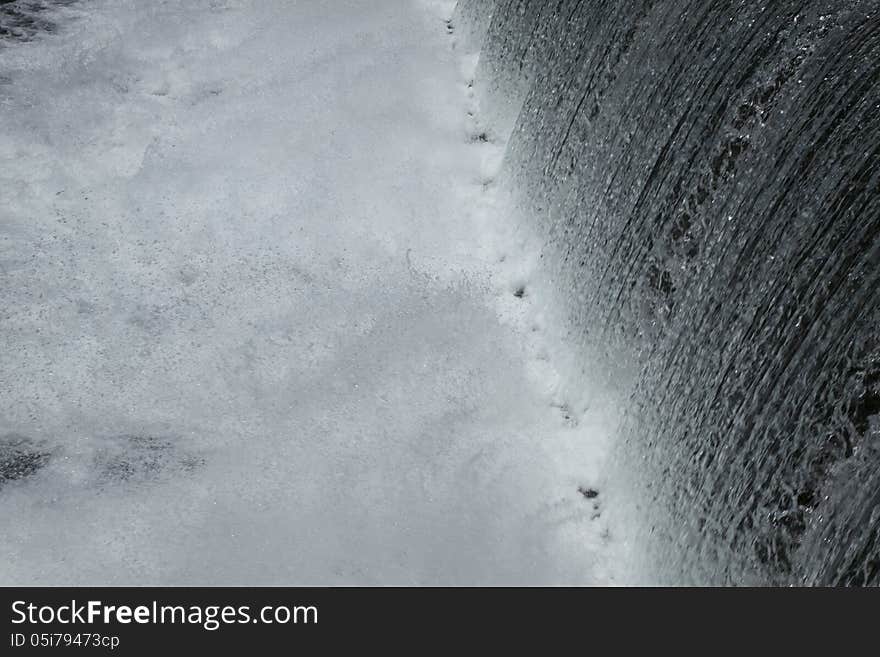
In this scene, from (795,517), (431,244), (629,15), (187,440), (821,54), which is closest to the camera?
(795,517)

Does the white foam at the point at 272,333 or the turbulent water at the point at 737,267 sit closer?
the turbulent water at the point at 737,267

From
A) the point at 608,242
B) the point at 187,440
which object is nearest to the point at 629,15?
the point at 608,242

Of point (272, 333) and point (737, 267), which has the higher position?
point (272, 333)

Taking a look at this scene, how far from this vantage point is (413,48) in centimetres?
587

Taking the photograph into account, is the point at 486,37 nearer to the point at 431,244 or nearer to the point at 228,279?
the point at 431,244

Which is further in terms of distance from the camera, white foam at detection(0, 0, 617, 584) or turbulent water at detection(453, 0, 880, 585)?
white foam at detection(0, 0, 617, 584)

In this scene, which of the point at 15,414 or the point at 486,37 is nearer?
the point at 15,414

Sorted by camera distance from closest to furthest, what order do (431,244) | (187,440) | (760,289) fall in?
(760,289) < (187,440) < (431,244)

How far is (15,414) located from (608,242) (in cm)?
189

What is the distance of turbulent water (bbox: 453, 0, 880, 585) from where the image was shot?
233cm

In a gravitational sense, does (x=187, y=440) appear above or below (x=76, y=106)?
below

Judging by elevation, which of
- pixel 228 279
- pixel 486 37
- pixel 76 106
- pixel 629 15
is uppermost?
pixel 486 37

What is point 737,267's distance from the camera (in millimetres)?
2818

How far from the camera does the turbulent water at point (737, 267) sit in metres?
2.33
